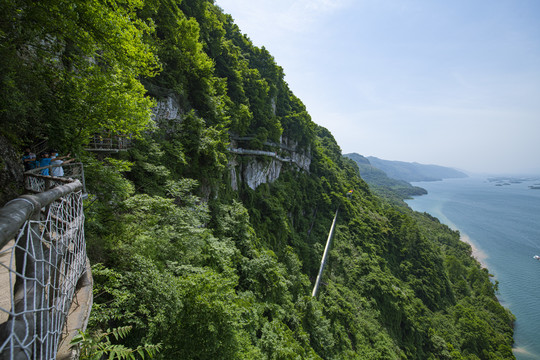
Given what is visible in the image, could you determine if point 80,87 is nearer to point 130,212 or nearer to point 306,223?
point 130,212

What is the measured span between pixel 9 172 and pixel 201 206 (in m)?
6.92

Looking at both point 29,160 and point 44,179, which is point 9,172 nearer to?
point 29,160

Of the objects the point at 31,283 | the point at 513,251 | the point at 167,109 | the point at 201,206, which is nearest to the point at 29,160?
the point at 31,283

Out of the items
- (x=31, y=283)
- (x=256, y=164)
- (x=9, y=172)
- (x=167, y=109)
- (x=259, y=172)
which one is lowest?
(x=259, y=172)

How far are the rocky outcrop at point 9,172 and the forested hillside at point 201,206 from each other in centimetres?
34

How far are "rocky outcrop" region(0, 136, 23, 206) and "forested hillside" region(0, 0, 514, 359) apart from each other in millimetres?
337

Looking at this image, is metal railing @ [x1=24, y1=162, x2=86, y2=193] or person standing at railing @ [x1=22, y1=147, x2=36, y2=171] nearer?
metal railing @ [x1=24, y1=162, x2=86, y2=193]

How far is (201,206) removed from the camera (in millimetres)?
11508

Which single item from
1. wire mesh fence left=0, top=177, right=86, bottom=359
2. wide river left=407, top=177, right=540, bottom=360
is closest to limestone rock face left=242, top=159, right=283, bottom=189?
wire mesh fence left=0, top=177, right=86, bottom=359

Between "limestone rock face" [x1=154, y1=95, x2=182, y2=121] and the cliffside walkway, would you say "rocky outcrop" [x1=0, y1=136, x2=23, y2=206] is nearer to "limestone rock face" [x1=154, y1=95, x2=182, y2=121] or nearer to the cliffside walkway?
the cliffside walkway

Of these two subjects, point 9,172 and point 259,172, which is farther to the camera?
point 259,172

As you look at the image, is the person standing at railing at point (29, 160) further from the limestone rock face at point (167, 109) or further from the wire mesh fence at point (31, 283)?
the limestone rock face at point (167, 109)

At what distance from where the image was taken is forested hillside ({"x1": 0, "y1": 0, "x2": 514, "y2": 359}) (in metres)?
5.73

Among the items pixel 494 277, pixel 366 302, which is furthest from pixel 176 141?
pixel 494 277
